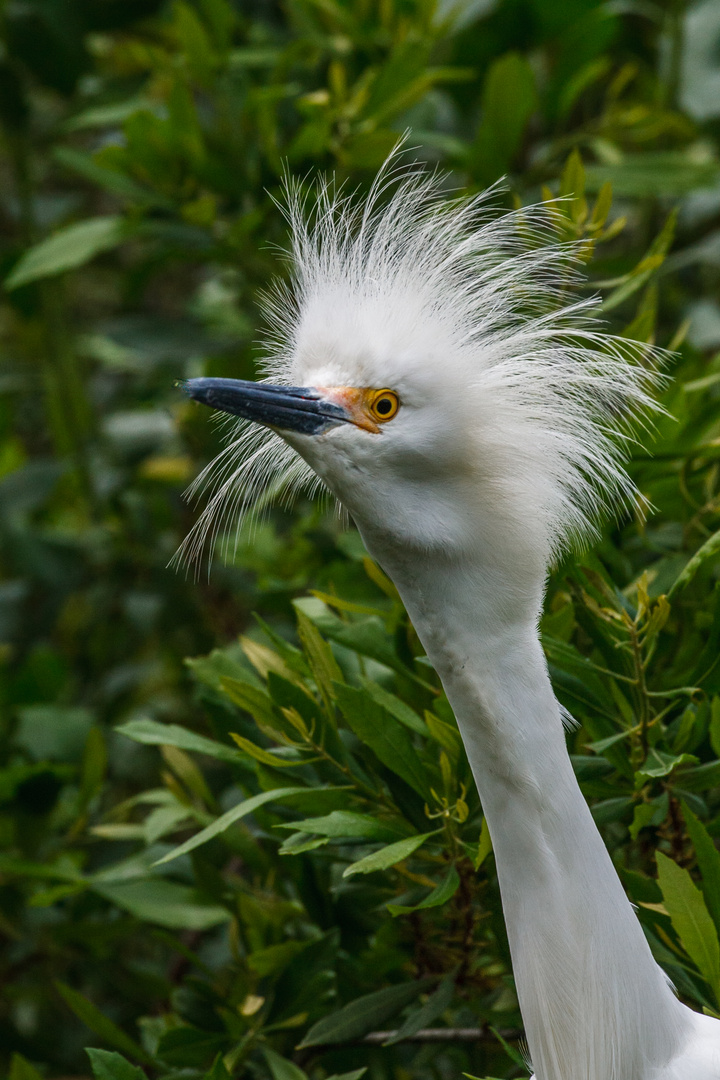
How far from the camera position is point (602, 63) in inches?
101

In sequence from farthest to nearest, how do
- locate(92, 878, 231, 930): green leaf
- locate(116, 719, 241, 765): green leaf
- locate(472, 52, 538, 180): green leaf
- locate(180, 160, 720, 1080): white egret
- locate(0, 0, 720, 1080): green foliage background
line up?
locate(472, 52, 538, 180): green leaf < locate(92, 878, 231, 930): green leaf < locate(116, 719, 241, 765): green leaf < locate(0, 0, 720, 1080): green foliage background < locate(180, 160, 720, 1080): white egret

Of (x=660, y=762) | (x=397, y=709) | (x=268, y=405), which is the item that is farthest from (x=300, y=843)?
(x=268, y=405)

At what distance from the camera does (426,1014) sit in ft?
4.43

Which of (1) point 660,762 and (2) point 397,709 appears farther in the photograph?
(2) point 397,709

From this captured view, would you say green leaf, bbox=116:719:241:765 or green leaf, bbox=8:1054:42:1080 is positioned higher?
green leaf, bbox=116:719:241:765

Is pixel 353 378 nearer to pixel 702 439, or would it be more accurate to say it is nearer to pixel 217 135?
pixel 702 439

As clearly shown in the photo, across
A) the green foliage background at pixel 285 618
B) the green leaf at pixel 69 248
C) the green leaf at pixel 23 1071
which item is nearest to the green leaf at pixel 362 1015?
the green foliage background at pixel 285 618

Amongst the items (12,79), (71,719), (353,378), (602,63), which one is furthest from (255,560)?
(12,79)

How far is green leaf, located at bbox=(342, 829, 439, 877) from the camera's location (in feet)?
3.88

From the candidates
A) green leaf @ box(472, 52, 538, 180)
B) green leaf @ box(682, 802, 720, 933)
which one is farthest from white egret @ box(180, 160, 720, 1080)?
green leaf @ box(472, 52, 538, 180)

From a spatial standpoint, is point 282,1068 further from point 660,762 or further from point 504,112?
point 504,112

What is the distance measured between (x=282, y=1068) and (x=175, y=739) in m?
0.45

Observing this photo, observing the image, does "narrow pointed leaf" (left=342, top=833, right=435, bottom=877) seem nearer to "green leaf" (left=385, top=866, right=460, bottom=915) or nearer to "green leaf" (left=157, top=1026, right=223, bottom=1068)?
"green leaf" (left=385, top=866, right=460, bottom=915)

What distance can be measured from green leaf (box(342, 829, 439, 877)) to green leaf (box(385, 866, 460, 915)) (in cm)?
7
